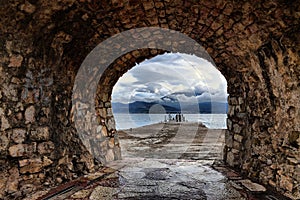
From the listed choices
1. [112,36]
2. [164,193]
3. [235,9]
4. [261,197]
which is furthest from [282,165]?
[112,36]

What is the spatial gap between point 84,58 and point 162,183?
208cm

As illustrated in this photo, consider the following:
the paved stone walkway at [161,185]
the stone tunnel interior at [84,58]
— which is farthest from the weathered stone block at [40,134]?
the paved stone walkway at [161,185]

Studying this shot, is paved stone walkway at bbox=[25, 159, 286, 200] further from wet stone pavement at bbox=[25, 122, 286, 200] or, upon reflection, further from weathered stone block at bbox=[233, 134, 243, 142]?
weathered stone block at bbox=[233, 134, 243, 142]

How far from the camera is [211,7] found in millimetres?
2891

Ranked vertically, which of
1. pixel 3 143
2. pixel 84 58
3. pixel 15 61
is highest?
pixel 84 58

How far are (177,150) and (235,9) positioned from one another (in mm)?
3931

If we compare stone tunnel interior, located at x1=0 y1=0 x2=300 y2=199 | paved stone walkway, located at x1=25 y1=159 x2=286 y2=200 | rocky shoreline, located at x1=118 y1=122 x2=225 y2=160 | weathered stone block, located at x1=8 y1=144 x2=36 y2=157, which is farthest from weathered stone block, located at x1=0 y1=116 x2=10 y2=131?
rocky shoreline, located at x1=118 y1=122 x2=225 y2=160

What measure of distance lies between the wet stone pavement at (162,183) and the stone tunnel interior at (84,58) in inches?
8.8

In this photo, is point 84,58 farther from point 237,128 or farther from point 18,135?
point 237,128

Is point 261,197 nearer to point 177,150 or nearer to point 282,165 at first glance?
point 282,165

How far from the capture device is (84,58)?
3807 millimetres

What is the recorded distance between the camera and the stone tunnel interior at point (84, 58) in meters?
2.71

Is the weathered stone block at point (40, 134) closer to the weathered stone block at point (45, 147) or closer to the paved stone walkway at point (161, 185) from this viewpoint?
the weathered stone block at point (45, 147)

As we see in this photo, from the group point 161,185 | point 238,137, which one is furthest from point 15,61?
point 238,137
